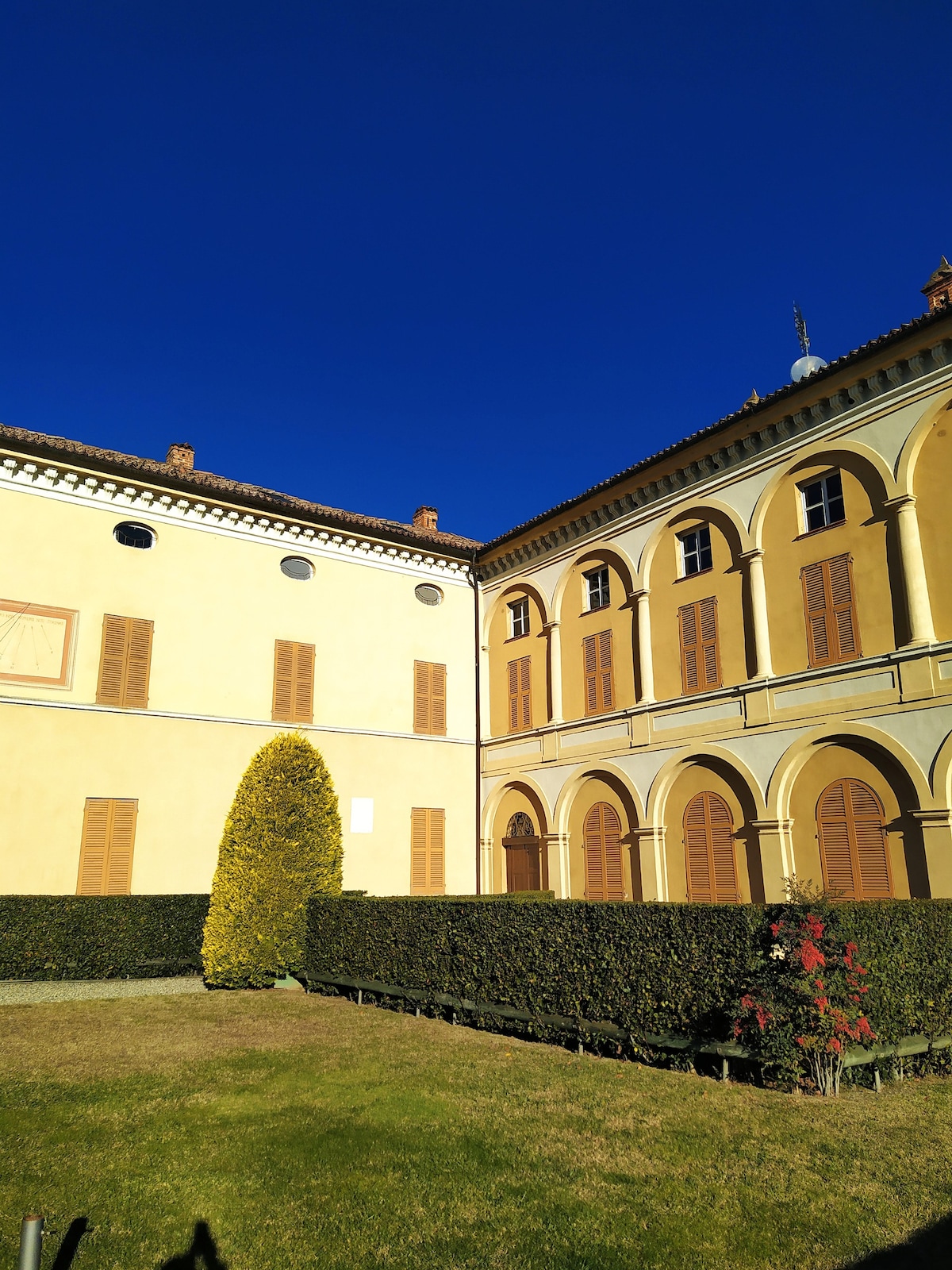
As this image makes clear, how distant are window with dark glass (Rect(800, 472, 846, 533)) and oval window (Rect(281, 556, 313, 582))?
1089 centimetres

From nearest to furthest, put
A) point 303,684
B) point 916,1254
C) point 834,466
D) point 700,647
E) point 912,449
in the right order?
point 916,1254 → point 912,449 → point 834,466 → point 700,647 → point 303,684

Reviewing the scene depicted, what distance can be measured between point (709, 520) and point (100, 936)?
1343 centimetres

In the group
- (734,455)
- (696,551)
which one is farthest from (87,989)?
(734,455)

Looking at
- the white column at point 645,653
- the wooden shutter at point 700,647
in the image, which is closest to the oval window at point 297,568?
the white column at point 645,653

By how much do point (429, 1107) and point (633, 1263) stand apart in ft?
9.91

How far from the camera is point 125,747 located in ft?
54.9

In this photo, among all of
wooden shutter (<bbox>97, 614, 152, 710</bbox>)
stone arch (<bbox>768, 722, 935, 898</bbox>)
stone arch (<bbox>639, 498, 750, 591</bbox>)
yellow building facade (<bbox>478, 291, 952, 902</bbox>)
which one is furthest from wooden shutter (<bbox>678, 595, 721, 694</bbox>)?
wooden shutter (<bbox>97, 614, 152, 710</bbox>)

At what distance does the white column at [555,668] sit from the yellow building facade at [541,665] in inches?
3.1

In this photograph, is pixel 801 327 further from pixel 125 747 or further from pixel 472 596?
pixel 125 747

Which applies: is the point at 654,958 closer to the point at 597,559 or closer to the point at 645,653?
the point at 645,653

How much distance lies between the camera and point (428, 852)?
20141mm

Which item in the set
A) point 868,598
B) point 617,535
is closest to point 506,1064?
point 868,598

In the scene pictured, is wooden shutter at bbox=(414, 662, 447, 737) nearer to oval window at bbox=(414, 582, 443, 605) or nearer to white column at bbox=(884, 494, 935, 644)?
oval window at bbox=(414, 582, 443, 605)

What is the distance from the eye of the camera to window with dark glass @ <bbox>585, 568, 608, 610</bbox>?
19219mm
